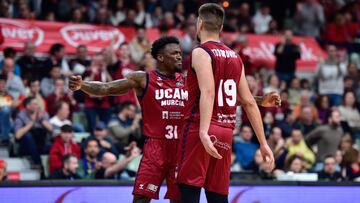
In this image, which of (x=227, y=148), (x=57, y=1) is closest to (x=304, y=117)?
(x=57, y=1)

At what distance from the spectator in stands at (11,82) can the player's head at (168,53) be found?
6.45 metres

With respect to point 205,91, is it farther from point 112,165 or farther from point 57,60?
point 57,60

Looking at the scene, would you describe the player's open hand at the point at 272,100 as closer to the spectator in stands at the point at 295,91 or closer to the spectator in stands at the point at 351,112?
the spectator in stands at the point at 351,112

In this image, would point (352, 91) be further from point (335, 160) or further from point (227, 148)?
point (227, 148)

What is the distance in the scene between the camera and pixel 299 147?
1562 cm

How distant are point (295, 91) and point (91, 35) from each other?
4.38 meters

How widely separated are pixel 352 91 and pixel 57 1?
6.44m

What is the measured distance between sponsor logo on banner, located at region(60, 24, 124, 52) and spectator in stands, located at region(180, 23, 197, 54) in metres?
1.29

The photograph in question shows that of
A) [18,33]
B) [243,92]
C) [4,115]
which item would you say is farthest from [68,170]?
[243,92]

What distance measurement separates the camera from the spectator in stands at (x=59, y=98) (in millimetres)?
15594

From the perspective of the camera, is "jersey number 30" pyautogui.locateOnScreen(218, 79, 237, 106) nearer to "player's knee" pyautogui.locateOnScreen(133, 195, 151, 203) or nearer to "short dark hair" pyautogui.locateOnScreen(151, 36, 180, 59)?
"short dark hair" pyautogui.locateOnScreen(151, 36, 180, 59)

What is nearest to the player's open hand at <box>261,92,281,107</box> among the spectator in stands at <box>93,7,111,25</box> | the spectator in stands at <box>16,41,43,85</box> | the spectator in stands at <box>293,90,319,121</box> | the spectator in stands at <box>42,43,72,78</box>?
the spectator in stands at <box>42,43,72,78</box>

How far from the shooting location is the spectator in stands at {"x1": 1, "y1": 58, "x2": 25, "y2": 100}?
15406 millimetres

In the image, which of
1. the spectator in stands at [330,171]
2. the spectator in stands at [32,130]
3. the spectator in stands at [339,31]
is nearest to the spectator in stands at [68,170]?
the spectator in stands at [32,130]
